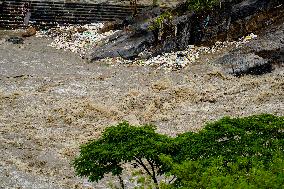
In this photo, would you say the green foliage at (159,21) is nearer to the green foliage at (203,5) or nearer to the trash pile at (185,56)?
the green foliage at (203,5)

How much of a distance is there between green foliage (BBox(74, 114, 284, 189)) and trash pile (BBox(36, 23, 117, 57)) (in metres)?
16.7

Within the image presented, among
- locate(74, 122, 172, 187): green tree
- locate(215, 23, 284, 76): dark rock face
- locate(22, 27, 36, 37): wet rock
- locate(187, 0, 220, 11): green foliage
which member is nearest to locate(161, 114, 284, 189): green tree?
locate(74, 122, 172, 187): green tree

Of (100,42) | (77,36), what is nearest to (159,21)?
(100,42)

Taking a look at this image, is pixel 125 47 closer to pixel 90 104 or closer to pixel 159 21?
pixel 159 21

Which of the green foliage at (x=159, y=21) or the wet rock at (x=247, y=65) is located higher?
the green foliage at (x=159, y=21)

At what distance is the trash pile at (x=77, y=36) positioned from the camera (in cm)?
2727

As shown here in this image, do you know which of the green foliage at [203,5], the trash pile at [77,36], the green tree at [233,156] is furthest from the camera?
the trash pile at [77,36]

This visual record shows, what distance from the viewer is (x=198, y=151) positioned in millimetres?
9609

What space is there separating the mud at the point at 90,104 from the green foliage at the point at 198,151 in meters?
4.53

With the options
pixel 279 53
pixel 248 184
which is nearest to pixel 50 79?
pixel 279 53

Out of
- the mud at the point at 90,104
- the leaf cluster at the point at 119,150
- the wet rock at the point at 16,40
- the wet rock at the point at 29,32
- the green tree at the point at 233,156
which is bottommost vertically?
the mud at the point at 90,104

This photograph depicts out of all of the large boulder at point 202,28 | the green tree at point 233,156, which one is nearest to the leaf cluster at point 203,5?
Answer: the large boulder at point 202,28

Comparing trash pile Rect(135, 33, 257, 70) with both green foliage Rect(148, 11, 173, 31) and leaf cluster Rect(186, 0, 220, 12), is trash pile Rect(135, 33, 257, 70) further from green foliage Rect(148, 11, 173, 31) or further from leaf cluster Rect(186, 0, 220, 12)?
leaf cluster Rect(186, 0, 220, 12)

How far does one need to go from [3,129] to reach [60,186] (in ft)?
15.5
